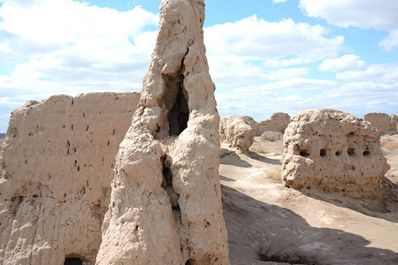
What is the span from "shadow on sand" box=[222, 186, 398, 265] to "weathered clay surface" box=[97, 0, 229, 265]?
3.03 metres

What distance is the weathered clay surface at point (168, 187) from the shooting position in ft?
19.6

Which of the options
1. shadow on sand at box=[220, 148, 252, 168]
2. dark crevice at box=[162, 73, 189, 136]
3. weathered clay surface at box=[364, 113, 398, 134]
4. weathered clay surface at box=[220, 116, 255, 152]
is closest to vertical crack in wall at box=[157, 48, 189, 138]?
dark crevice at box=[162, 73, 189, 136]

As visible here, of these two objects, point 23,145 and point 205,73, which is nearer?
point 205,73

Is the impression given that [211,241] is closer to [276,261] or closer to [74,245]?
[74,245]

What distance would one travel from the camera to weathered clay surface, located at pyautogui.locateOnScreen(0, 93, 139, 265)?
8.85 m

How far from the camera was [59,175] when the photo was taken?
29.8 ft

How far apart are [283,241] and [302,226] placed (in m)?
0.73

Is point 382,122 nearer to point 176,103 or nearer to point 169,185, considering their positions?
point 176,103

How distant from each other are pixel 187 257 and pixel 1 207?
457cm

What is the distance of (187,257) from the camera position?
20.0 feet

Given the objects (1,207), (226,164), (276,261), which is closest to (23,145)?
(1,207)

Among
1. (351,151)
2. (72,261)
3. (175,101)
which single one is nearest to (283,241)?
(351,151)

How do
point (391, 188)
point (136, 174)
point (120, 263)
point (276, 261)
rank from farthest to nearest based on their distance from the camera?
point (391, 188) < point (276, 261) < point (136, 174) < point (120, 263)

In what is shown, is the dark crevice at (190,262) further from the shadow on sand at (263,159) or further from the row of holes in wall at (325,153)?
the shadow on sand at (263,159)
